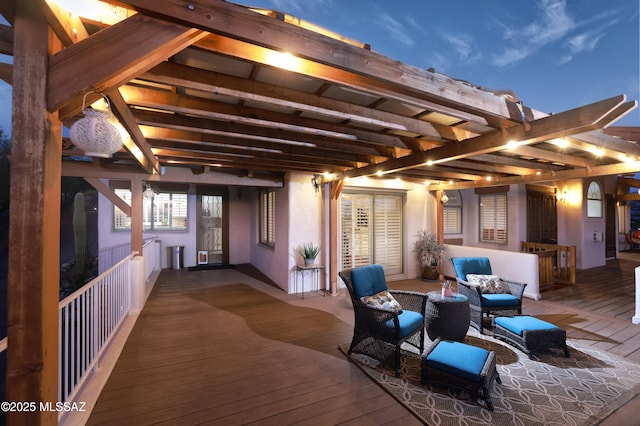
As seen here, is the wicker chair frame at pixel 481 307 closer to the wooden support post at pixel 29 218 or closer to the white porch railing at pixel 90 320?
the wooden support post at pixel 29 218

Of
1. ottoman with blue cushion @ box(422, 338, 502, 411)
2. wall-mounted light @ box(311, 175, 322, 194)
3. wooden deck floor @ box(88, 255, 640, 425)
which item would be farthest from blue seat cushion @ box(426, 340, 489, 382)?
wall-mounted light @ box(311, 175, 322, 194)

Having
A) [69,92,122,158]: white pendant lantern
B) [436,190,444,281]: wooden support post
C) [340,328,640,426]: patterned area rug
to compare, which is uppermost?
[69,92,122,158]: white pendant lantern

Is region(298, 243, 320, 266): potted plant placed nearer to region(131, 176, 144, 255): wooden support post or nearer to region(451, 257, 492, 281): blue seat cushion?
region(451, 257, 492, 281): blue seat cushion

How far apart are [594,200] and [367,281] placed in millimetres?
10123

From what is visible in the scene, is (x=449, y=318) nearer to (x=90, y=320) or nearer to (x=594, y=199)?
(x=90, y=320)

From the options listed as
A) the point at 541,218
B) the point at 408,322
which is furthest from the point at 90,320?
the point at 541,218

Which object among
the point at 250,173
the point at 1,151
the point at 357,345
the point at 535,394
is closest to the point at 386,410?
the point at 357,345

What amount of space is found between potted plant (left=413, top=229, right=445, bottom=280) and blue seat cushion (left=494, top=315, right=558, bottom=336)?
341cm

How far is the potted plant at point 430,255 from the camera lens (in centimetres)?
700

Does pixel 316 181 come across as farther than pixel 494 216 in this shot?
No

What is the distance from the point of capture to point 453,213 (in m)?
8.90

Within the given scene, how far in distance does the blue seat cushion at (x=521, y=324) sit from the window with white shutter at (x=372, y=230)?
3.41 meters

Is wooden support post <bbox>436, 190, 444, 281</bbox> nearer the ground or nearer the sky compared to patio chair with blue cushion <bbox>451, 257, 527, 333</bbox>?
nearer the sky

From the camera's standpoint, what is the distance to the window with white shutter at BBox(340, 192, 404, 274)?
6.64 metres
